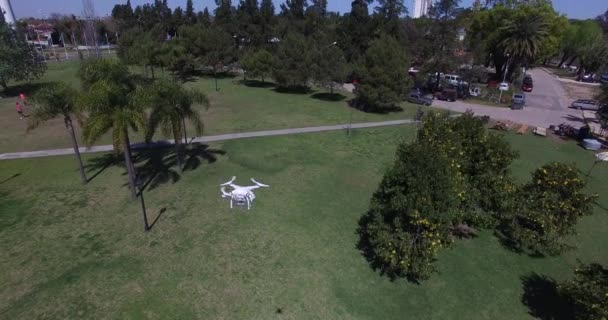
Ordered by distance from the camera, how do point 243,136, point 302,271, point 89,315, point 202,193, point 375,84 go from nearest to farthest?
point 89,315 → point 302,271 → point 202,193 → point 243,136 → point 375,84

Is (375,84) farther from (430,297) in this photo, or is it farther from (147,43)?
(147,43)

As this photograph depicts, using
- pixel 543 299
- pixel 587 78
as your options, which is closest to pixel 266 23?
pixel 587 78

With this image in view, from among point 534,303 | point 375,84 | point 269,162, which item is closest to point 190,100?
point 269,162

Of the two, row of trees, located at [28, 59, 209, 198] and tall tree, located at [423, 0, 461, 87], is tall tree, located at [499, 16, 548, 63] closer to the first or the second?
tall tree, located at [423, 0, 461, 87]

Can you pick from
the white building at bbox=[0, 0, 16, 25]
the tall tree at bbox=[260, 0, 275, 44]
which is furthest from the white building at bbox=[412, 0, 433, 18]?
the white building at bbox=[0, 0, 16, 25]

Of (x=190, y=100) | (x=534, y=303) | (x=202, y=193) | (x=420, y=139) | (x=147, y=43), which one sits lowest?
(x=534, y=303)

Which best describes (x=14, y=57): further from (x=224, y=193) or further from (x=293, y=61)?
(x=224, y=193)

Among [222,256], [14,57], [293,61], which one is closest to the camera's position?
[222,256]
